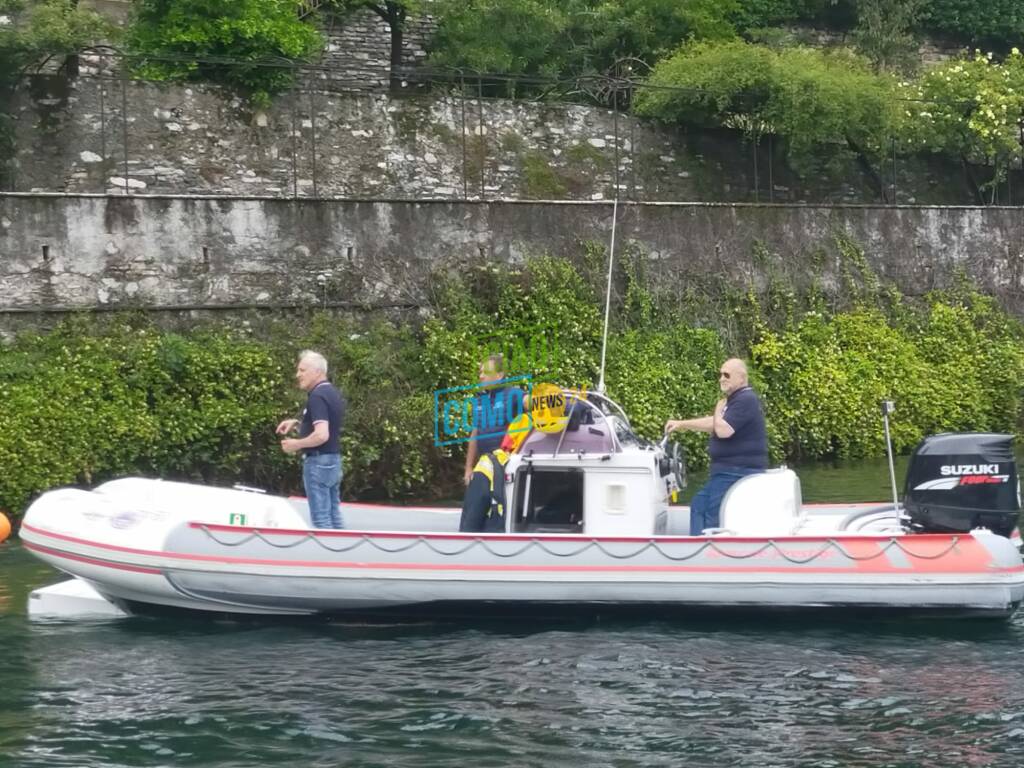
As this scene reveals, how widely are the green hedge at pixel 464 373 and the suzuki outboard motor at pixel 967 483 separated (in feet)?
22.8

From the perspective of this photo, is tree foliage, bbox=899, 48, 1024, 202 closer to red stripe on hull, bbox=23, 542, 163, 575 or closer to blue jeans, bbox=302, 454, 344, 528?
blue jeans, bbox=302, 454, 344, 528

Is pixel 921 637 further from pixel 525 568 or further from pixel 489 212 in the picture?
pixel 489 212

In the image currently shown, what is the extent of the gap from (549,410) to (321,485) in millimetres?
1694

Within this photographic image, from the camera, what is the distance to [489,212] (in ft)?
59.4

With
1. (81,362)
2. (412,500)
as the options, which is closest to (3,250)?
(81,362)

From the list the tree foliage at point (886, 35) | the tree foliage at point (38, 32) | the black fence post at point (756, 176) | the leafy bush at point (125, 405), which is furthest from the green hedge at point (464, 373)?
the tree foliage at point (886, 35)

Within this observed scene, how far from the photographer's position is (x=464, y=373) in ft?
55.1

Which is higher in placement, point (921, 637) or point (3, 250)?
point (3, 250)

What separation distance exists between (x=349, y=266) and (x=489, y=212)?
1944 millimetres

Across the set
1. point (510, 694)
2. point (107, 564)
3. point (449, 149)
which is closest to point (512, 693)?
point (510, 694)

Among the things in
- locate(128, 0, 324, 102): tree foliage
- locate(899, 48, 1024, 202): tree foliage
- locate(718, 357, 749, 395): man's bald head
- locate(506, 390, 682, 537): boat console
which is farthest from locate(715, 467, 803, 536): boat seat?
locate(899, 48, 1024, 202): tree foliage

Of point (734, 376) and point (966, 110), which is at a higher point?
point (966, 110)

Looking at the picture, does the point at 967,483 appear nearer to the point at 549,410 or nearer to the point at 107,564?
the point at 549,410

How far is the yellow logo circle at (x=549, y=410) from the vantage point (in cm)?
1044
